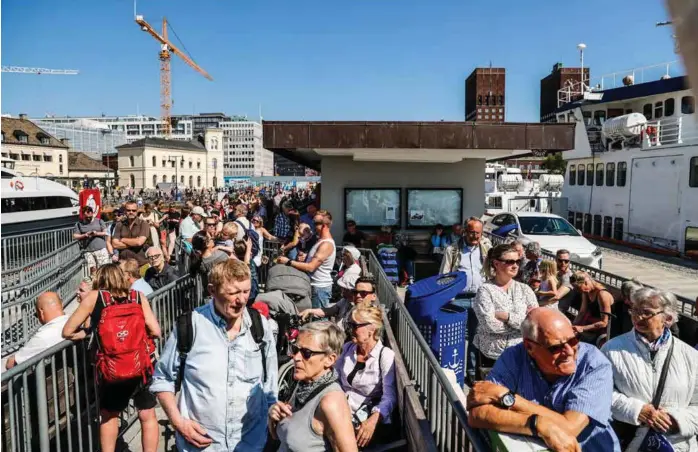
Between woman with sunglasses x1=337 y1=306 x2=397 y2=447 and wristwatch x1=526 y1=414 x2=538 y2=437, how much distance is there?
1.53m

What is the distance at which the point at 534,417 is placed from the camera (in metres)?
2.25

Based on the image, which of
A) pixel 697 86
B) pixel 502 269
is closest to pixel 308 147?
pixel 502 269

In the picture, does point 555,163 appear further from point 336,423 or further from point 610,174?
point 336,423

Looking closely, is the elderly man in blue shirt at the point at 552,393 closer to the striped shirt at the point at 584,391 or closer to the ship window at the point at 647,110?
the striped shirt at the point at 584,391

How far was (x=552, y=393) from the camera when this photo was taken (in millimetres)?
2549

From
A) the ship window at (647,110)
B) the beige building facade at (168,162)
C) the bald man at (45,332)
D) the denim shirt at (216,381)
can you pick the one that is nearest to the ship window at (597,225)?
the ship window at (647,110)

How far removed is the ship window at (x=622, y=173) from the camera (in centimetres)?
2478

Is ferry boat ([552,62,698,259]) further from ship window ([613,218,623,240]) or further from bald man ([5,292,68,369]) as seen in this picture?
bald man ([5,292,68,369])

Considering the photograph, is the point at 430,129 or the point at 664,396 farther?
the point at 430,129

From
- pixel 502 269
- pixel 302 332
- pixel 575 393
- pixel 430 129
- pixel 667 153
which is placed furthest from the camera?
pixel 667 153

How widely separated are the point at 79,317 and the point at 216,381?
1383 mm

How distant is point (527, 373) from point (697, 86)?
7.56ft

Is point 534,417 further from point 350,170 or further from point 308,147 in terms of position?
point 350,170

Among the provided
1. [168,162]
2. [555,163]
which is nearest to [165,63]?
[168,162]
